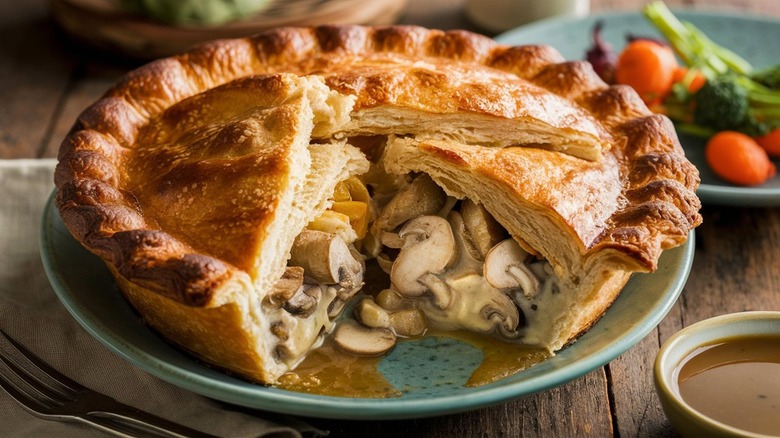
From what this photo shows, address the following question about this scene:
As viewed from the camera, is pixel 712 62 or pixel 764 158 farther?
pixel 712 62

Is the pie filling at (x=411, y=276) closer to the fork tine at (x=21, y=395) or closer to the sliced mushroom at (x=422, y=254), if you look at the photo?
the sliced mushroom at (x=422, y=254)

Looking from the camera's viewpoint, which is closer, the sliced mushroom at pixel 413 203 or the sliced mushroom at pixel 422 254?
the sliced mushroom at pixel 422 254

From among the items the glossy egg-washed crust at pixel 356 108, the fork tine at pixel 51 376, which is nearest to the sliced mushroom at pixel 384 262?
the glossy egg-washed crust at pixel 356 108

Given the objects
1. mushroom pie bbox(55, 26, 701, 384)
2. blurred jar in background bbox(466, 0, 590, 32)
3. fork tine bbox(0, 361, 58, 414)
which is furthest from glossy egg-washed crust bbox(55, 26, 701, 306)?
blurred jar in background bbox(466, 0, 590, 32)

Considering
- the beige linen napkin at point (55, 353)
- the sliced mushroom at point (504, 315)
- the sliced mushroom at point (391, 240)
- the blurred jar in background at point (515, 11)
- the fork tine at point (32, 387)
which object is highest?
the sliced mushroom at point (391, 240)

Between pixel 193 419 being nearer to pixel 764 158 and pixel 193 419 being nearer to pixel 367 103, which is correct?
pixel 367 103

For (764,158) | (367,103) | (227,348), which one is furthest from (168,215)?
(764,158)

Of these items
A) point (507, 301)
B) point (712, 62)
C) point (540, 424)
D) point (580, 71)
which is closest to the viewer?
point (540, 424)
